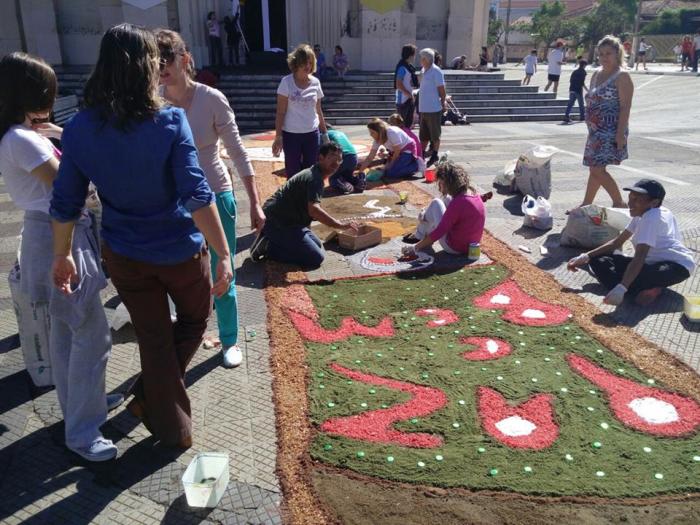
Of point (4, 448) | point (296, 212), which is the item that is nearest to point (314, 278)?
point (296, 212)

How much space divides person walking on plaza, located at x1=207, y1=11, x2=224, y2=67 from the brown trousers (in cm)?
1905

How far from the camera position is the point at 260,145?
1260 cm

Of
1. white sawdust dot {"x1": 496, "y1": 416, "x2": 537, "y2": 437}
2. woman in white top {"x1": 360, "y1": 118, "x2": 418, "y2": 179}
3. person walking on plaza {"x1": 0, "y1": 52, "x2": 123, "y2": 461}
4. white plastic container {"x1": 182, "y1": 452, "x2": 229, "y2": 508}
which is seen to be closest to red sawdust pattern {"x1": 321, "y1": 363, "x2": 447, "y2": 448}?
white sawdust dot {"x1": 496, "y1": 416, "x2": 537, "y2": 437}

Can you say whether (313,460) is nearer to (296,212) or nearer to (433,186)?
(296,212)

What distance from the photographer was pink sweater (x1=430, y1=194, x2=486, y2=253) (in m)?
5.51

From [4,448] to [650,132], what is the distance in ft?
48.5

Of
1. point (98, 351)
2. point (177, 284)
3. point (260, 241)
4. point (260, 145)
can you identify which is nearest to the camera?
point (177, 284)

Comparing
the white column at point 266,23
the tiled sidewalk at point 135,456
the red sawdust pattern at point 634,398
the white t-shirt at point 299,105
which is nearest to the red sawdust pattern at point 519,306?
the red sawdust pattern at point 634,398

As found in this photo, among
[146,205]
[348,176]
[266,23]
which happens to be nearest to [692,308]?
[146,205]

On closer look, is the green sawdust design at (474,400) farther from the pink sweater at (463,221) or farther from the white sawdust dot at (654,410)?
the pink sweater at (463,221)

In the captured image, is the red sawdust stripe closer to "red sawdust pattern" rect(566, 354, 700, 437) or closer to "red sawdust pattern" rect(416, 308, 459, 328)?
"red sawdust pattern" rect(566, 354, 700, 437)

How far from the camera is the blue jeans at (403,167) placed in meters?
8.94

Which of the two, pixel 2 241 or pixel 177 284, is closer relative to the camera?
pixel 177 284

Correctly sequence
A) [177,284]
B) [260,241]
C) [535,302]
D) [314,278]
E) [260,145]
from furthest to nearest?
[260,145] < [260,241] < [314,278] < [535,302] < [177,284]
